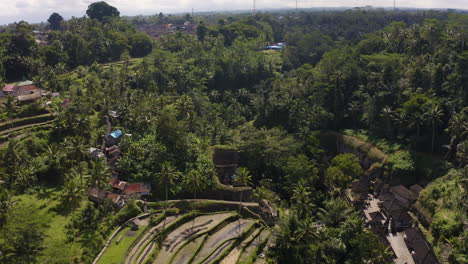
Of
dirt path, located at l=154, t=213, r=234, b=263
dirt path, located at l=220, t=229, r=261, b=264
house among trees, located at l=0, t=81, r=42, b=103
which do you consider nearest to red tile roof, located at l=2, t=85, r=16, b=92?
house among trees, located at l=0, t=81, r=42, b=103

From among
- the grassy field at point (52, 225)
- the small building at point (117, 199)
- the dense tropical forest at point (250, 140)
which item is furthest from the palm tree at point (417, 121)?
the grassy field at point (52, 225)

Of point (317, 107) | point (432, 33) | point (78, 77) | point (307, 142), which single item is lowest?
point (307, 142)

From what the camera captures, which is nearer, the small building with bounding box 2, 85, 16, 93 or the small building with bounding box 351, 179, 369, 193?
the small building with bounding box 351, 179, 369, 193

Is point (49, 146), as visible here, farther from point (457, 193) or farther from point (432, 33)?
point (432, 33)

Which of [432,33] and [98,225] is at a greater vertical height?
[432,33]

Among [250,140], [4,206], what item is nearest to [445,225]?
[250,140]

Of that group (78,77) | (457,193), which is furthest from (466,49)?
(78,77)

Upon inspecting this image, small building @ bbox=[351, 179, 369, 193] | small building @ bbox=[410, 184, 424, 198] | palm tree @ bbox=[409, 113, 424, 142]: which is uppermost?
palm tree @ bbox=[409, 113, 424, 142]

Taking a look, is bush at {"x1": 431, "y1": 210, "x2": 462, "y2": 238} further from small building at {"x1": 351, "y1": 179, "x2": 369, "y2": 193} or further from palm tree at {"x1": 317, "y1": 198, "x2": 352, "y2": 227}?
palm tree at {"x1": 317, "y1": 198, "x2": 352, "y2": 227}
